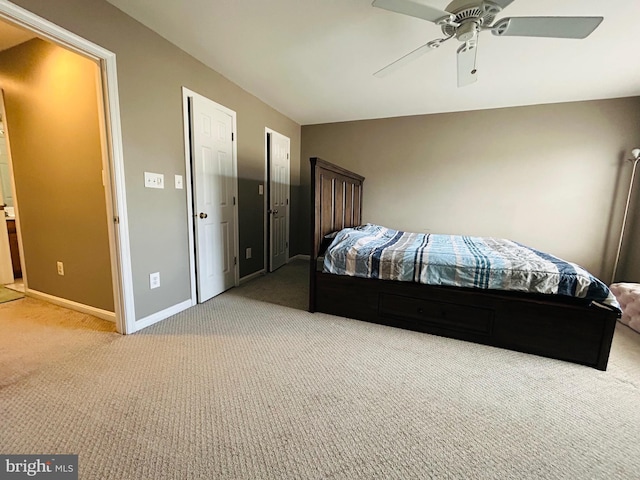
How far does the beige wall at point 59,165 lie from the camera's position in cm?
211

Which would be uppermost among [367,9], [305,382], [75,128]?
[367,9]

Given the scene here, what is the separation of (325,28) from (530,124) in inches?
116

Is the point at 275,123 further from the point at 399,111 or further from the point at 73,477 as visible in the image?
the point at 73,477

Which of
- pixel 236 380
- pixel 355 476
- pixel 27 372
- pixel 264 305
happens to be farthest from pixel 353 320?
pixel 27 372

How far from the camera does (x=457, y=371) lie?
171 centimetres

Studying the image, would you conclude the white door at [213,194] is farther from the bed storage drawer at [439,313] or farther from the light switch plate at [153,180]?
the bed storage drawer at [439,313]

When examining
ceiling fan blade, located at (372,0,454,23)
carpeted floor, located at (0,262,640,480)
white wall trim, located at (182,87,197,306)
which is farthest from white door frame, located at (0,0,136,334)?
ceiling fan blade, located at (372,0,454,23)

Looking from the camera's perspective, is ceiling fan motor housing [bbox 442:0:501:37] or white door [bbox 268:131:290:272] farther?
white door [bbox 268:131:290:272]

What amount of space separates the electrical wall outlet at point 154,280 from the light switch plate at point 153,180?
2.39 feet

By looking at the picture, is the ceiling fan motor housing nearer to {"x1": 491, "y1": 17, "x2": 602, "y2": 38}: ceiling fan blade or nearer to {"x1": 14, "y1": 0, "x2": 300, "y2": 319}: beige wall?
{"x1": 491, "y1": 17, "x2": 602, "y2": 38}: ceiling fan blade

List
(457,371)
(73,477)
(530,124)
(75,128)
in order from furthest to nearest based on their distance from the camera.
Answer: (530,124) → (75,128) → (457,371) → (73,477)

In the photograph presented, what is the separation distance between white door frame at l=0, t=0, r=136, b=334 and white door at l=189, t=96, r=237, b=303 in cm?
64

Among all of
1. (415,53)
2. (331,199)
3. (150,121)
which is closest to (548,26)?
(415,53)

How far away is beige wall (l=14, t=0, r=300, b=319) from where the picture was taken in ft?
5.71
